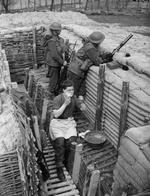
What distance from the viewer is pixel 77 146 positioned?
5.58m

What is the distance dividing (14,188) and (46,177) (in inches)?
49.1

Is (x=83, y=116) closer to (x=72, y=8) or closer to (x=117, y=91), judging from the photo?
(x=117, y=91)

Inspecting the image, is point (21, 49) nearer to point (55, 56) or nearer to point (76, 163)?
point (55, 56)

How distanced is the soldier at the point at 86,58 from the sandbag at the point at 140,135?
12.3 ft

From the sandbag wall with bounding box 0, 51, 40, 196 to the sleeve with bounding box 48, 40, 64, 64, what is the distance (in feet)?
9.99

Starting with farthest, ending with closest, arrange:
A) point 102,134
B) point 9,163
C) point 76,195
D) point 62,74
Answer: point 62,74 < point 102,134 < point 76,195 < point 9,163

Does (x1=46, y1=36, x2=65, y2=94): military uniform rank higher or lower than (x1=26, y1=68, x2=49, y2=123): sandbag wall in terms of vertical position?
higher

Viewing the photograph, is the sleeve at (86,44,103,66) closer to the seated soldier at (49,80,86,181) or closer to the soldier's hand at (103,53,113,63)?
the soldier's hand at (103,53,113,63)

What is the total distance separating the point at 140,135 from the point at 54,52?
5165 millimetres

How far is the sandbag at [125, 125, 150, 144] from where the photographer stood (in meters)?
3.30

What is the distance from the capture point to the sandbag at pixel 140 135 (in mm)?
3297

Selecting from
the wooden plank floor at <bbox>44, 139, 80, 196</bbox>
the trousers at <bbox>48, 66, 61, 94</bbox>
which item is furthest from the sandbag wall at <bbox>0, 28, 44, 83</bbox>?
the wooden plank floor at <bbox>44, 139, 80, 196</bbox>

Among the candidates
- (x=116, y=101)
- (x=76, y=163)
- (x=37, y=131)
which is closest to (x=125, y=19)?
(x=116, y=101)

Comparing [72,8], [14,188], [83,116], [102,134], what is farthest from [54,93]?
[72,8]
